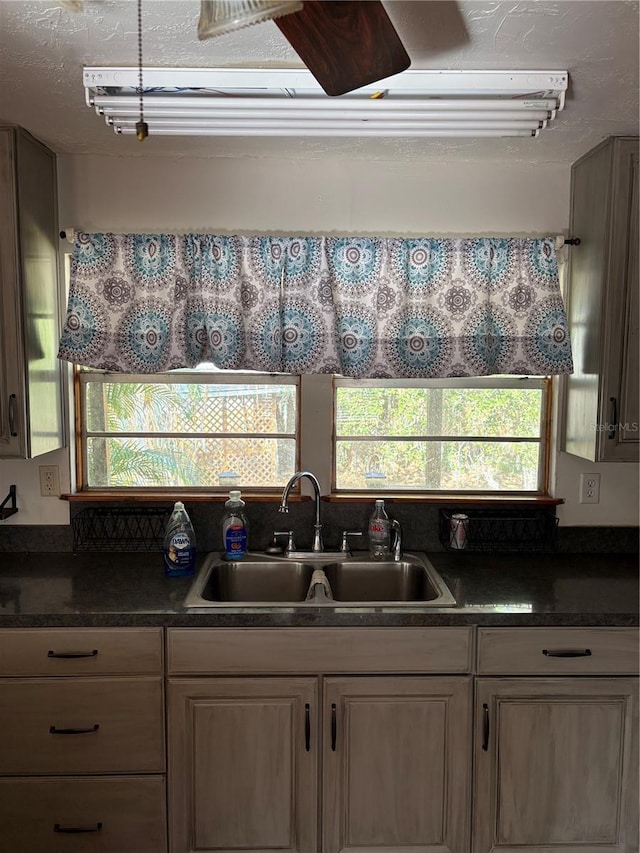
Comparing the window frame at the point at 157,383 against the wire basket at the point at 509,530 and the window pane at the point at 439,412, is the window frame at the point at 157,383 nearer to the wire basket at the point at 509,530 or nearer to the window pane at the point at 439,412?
the window pane at the point at 439,412

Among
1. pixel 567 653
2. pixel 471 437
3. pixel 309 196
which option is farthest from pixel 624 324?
pixel 309 196

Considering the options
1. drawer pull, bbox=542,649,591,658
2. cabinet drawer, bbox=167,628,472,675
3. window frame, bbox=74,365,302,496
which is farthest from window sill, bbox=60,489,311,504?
drawer pull, bbox=542,649,591,658

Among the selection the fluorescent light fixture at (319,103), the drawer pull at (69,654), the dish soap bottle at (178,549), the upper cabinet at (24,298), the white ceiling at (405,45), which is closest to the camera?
the white ceiling at (405,45)

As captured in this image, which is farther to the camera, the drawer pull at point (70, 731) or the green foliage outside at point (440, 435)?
the green foliage outside at point (440, 435)

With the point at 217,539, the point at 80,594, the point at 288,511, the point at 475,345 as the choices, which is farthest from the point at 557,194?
the point at 80,594

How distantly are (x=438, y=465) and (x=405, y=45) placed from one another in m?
1.48

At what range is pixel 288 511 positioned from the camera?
95.4 inches

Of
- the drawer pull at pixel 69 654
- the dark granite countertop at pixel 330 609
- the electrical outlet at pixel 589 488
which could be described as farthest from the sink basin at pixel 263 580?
the electrical outlet at pixel 589 488

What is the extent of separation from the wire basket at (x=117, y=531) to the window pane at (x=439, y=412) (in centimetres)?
81

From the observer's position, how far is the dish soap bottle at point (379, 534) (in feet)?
7.62

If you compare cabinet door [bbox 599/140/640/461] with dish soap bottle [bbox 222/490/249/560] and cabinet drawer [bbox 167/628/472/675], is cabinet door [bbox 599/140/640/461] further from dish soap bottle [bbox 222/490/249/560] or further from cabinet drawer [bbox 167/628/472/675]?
dish soap bottle [bbox 222/490/249/560]

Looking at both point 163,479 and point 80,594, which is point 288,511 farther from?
point 80,594

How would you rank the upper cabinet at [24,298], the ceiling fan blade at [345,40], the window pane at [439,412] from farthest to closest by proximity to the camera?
the window pane at [439,412] → the upper cabinet at [24,298] → the ceiling fan blade at [345,40]

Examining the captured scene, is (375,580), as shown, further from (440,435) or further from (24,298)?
(24,298)
